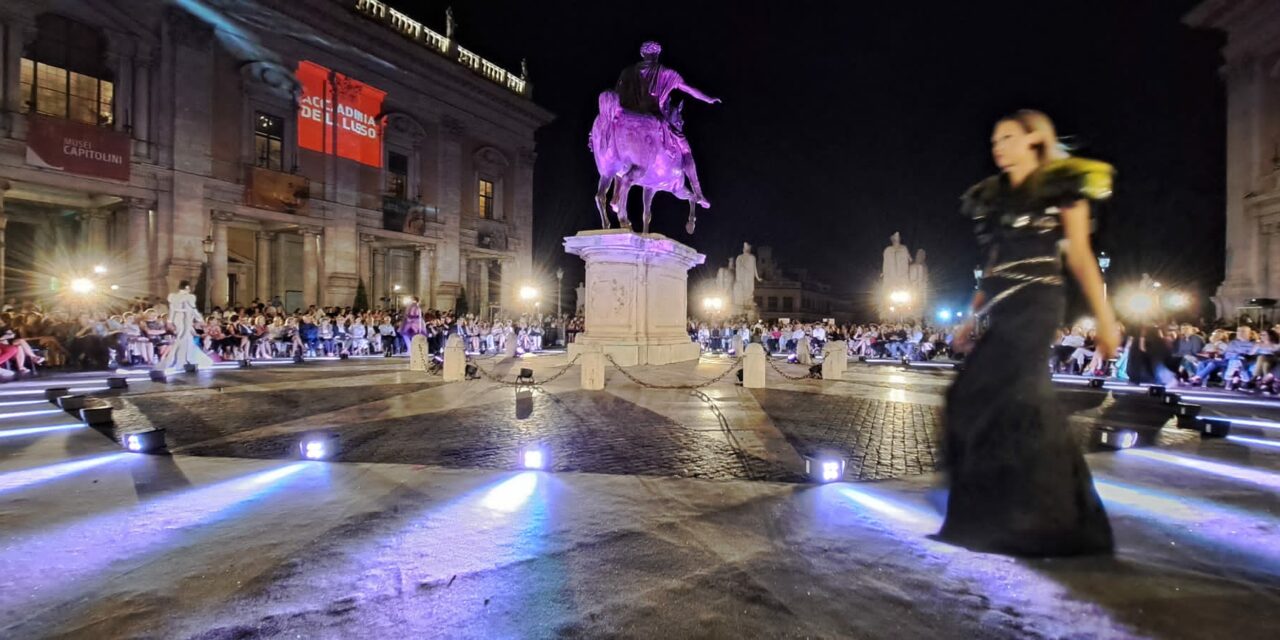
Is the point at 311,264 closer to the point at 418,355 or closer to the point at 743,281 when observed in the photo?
the point at 418,355

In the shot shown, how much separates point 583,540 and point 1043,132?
3624mm

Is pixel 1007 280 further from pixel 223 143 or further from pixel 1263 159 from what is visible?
pixel 1263 159

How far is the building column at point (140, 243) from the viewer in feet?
81.8

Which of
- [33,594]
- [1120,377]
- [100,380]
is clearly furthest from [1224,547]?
[100,380]

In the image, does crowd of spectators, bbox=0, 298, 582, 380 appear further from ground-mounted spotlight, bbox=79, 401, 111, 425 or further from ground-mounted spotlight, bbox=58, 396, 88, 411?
ground-mounted spotlight, bbox=79, 401, 111, 425

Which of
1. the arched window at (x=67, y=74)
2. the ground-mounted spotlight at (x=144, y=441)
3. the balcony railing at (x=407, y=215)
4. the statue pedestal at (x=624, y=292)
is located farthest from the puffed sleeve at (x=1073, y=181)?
the balcony railing at (x=407, y=215)

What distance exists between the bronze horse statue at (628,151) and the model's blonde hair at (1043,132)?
1095 cm

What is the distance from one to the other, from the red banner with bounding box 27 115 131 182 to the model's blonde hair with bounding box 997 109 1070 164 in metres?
30.6

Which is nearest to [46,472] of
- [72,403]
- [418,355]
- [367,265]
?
[72,403]

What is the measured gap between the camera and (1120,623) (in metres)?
2.87

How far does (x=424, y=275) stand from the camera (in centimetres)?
3662

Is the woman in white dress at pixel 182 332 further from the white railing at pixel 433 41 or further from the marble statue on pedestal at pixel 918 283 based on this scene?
the marble statue on pedestal at pixel 918 283

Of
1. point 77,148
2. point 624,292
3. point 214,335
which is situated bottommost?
point 214,335

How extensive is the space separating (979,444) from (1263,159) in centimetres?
3930
